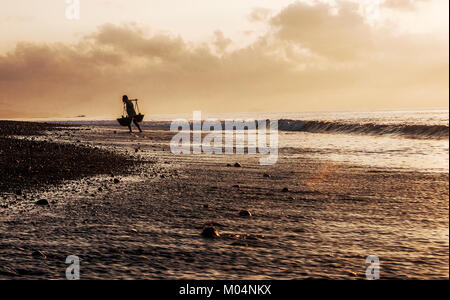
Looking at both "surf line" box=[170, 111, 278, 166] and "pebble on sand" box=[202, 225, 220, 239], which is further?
"surf line" box=[170, 111, 278, 166]

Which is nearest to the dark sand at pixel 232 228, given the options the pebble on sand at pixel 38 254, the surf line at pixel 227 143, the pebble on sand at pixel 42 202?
the pebble on sand at pixel 38 254

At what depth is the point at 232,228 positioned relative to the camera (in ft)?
19.9

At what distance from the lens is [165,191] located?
9.41 meters

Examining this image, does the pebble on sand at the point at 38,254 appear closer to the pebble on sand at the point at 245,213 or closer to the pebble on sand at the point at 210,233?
the pebble on sand at the point at 210,233

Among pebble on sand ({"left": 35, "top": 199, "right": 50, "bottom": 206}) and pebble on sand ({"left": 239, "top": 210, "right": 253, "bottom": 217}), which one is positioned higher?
pebble on sand ({"left": 35, "top": 199, "right": 50, "bottom": 206})

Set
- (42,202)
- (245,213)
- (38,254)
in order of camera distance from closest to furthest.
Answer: (38,254)
(245,213)
(42,202)

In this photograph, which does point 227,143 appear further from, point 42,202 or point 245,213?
point 245,213

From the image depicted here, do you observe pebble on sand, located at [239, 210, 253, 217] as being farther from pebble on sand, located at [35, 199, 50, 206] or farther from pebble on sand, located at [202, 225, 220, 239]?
pebble on sand, located at [35, 199, 50, 206]

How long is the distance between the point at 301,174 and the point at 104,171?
→ 21.1ft

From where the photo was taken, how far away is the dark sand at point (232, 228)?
14.3ft

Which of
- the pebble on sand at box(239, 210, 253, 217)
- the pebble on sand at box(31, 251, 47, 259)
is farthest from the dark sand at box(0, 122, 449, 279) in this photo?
the pebble on sand at box(239, 210, 253, 217)

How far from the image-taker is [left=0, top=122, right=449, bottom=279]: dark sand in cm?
434

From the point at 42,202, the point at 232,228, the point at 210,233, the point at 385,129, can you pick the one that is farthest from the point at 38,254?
the point at 385,129
